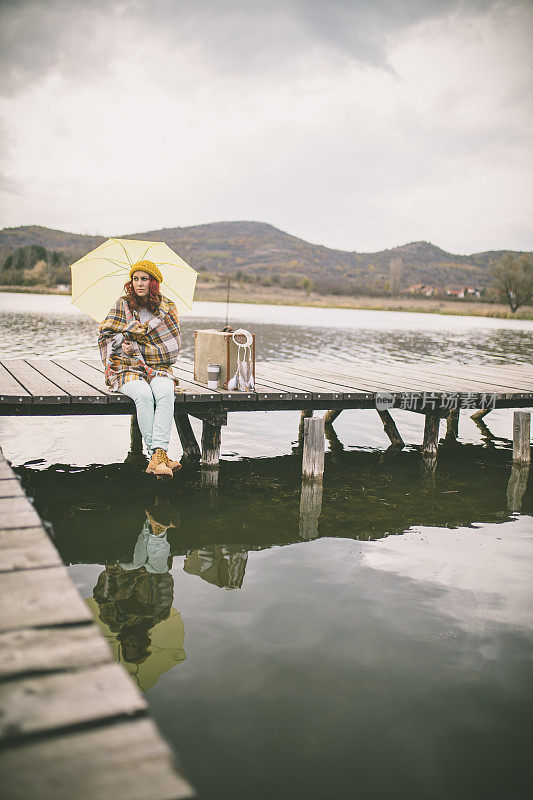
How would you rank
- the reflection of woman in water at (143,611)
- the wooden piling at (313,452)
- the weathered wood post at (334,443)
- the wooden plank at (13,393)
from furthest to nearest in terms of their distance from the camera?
the weathered wood post at (334,443)
the wooden piling at (313,452)
the wooden plank at (13,393)
the reflection of woman in water at (143,611)

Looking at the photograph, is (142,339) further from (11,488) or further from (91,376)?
(11,488)

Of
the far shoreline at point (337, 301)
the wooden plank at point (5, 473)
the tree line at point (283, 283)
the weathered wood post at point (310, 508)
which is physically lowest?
the weathered wood post at point (310, 508)

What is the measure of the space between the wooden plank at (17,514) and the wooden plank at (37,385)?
9.78 feet

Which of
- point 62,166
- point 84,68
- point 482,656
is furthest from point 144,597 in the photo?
point 62,166

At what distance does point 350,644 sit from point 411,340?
85.5 ft

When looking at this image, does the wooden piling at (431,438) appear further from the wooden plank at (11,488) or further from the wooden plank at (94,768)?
the wooden plank at (94,768)

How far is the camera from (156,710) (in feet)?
10.5

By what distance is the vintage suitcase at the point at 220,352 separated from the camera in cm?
705

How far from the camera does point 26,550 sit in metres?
2.81

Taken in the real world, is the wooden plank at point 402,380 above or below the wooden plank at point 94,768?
above

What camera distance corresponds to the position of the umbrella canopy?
24.3 ft

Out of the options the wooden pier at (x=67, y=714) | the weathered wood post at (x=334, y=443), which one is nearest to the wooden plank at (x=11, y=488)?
the wooden pier at (x=67, y=714)

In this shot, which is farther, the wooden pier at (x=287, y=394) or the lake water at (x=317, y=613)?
the wooden pier at (x=287, y=394)

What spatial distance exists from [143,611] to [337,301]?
8045 centimetres
